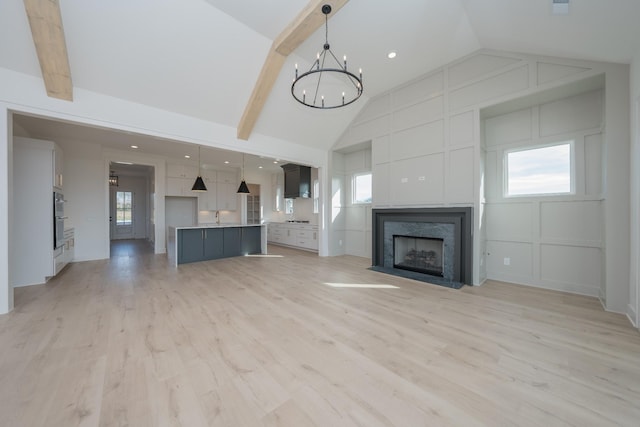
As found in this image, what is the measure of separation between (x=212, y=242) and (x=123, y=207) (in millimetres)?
8044

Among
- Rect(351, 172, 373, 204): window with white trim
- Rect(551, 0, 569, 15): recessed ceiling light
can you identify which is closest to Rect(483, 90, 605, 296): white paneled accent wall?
Rect(551, 0, 569, 15): recessed ceiling light

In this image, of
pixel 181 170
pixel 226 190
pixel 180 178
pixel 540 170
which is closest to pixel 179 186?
pixel 180 178

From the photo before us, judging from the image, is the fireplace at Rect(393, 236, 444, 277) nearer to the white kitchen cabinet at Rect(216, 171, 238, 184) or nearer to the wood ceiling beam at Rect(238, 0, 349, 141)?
the wood ceiling beam at Rect(238, 0, 349, 141)

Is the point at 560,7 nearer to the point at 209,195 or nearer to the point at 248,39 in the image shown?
the point at 248,39

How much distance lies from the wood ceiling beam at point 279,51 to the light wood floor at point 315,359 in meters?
3.34

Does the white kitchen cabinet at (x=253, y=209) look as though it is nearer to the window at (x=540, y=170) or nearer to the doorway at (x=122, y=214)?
the doorway at (x=122, y=214)

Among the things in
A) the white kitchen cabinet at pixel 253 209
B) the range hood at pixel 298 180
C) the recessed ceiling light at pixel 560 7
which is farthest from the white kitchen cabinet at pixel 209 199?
the recessed ceiling light at pixel 560 7

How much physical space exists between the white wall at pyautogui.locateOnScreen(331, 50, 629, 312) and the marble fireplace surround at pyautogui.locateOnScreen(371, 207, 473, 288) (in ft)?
0.48

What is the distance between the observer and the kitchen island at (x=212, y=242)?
5.66 m

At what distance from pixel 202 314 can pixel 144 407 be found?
1.41 m

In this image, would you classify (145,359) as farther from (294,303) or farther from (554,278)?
(554,278)

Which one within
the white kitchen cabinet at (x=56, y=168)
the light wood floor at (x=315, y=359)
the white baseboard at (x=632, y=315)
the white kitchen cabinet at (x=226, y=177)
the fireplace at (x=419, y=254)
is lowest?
the light wood floor at (x=315, y=359)

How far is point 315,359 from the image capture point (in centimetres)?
196

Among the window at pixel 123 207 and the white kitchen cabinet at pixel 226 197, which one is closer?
the white kitchen cabinet at pixel 226 197
